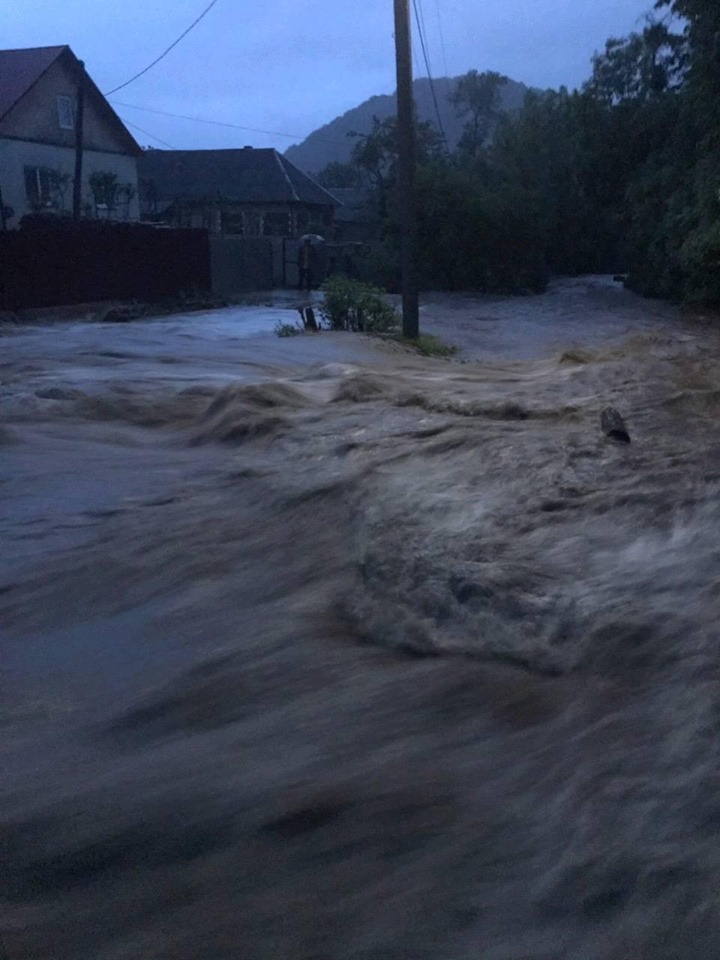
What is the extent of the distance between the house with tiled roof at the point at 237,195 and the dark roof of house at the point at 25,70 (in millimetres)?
8577

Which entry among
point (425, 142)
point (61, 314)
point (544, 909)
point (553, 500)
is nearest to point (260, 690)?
point (544, 909)

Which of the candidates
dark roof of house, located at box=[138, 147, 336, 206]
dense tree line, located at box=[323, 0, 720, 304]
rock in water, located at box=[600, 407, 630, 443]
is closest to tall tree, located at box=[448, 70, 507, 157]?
dark roof of house, located at box=[138, 147, 336, 206]

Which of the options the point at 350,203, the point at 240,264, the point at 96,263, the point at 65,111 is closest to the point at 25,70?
the point at 65,111

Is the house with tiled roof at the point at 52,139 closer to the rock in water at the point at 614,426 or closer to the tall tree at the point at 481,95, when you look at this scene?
the rock in water at the point at 614,426

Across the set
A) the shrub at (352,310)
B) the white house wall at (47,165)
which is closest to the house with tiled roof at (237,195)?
the white house wall at (47,165)

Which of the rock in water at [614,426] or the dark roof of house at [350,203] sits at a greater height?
the dark roof of house at [350,203]

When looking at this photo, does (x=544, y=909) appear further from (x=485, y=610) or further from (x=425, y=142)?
(x=425, y=142)

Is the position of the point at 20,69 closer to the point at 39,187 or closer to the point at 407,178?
the point at 39,187

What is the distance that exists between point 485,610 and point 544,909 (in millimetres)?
1647

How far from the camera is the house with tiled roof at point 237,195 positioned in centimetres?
4578

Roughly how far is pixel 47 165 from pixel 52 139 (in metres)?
0.97

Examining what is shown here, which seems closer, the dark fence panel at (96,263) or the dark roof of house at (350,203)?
the dark fence panel at (96,263)

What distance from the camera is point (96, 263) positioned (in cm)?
2355

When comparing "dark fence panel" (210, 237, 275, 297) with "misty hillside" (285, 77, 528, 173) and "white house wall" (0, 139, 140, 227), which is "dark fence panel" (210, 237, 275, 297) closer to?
"white house wall" (0, 139, 140, 227)
